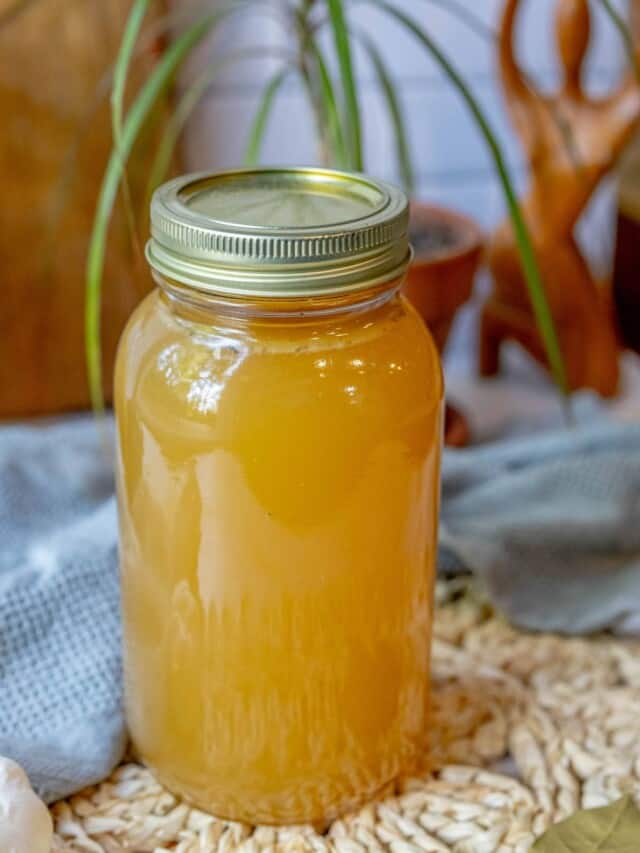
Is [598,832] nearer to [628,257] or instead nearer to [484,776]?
[484,776]

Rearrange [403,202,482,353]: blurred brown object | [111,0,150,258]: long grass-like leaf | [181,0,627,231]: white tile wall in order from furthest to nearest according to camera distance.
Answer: [181,0,627,231]: white tile wall < [403,202,482,353]: blurred brown object < [111,0,150,258]: long grass-like leaf

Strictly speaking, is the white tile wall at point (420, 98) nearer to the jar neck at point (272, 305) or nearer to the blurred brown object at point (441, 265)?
the blurred brown object at point (441, 265)

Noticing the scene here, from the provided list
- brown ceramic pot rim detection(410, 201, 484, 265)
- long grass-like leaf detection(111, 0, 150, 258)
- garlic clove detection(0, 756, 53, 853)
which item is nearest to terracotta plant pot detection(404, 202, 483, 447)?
brown ceramic pot rim detection(410, 201, 484, 265)

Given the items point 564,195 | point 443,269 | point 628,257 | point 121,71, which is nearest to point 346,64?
point 121,71

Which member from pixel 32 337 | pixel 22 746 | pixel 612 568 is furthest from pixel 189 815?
pixel 32 337

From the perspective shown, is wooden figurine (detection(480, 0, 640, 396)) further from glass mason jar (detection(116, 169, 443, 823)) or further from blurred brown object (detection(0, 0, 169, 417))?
glass mason jar (detection(116, 169, 443, 823))

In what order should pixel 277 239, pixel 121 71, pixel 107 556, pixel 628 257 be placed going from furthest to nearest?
pixel 628 257
pixel 107 556
pixel 121 71
pixel 277 239

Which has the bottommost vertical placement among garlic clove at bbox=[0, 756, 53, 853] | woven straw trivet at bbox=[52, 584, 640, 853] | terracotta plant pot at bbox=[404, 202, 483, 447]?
woven straw trivet at bbox=[52, 584, 640, 853]
